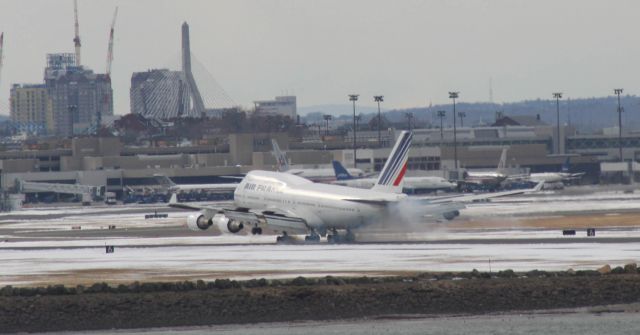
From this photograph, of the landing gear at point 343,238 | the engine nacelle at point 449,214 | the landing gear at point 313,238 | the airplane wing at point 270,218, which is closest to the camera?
the engine nacelle at point 449,214

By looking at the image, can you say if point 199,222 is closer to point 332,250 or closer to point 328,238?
point 328,238

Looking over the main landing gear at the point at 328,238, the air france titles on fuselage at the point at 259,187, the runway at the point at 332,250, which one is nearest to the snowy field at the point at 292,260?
the runway at the point at 332,250

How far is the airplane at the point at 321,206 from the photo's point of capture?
4158 inches

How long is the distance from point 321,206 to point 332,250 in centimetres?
1006

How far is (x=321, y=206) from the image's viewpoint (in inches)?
4296

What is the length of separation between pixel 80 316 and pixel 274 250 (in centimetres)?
3454

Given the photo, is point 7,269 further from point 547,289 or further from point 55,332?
point 547,289

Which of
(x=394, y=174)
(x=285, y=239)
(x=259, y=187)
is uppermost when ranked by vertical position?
(x=394, y=174)

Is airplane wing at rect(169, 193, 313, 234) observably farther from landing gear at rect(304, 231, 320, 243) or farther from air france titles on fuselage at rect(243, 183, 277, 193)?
air france titles on fuselage at rect(243, 183, 277, 193)

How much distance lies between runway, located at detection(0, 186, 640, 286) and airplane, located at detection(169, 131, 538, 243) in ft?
5.29

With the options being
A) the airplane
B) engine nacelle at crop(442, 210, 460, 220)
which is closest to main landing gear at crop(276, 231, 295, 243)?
the airplane

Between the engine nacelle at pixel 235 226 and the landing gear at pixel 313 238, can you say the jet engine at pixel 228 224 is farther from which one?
the landing gear at pixel 313 238

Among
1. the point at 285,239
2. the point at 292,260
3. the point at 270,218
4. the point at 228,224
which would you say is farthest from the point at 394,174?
the point at 292,260

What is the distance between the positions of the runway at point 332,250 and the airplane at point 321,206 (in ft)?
5.29
